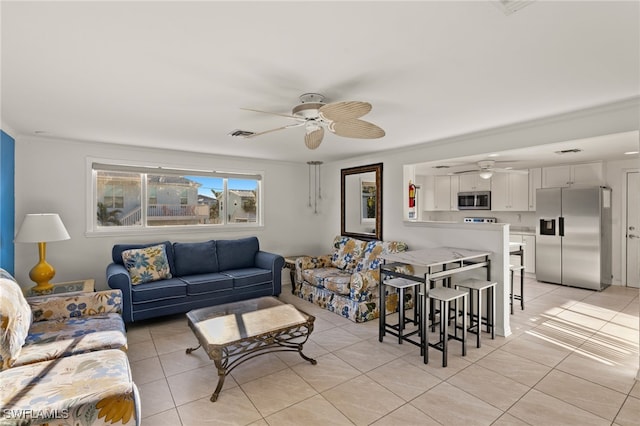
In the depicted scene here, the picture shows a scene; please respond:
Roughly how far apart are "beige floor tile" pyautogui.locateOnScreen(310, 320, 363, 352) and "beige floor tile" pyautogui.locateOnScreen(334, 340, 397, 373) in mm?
77

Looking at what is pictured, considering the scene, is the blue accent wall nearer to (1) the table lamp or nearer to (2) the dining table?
(1) the table lamp

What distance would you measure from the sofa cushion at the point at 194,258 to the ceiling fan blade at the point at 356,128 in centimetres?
299

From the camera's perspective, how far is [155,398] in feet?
7.56

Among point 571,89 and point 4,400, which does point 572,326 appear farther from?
point 4,400

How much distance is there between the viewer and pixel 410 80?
2.13 meters

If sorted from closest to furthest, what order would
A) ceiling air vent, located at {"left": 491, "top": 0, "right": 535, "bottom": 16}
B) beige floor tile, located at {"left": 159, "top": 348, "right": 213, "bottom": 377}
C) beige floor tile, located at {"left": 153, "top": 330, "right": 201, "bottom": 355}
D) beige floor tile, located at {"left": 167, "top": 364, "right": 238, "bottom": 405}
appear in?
ceiling air vent, located at {"left": 491, "top": 0, "right": 535, "bottom": 16}
beige floor tile, located at {"left": 167, "top": 364, "right": 238, "bottom": 405}
beige floor tile, located at {"left": 159, "top": 348, "right": 213, "bottom": 377}
beige floor tile, located at {"left": 153, "top": 330, "right": 201, "bottom": 355}

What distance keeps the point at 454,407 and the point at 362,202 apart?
11.5ft

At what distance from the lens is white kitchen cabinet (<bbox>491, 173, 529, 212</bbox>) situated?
6.21 m

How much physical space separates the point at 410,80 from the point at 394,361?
2371 mm

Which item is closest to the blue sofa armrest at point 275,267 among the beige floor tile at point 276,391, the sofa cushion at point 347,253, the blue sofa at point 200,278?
the blue sofa at point 200,278

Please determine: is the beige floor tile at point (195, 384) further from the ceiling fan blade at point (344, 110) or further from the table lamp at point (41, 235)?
the ceiling fan blade at point (344, 110)

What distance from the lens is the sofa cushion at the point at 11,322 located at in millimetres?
1878

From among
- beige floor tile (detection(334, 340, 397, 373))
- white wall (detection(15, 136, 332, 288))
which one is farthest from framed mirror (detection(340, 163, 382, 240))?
beige floor tile (detection(334, 340, 397, 373))

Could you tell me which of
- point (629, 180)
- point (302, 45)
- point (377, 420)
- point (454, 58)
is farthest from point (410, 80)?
point (629, 180)
